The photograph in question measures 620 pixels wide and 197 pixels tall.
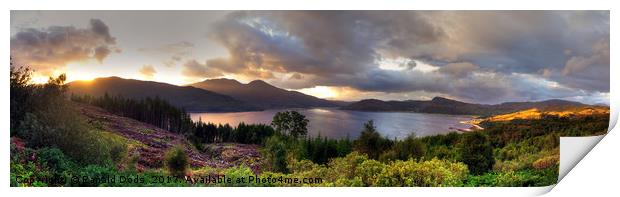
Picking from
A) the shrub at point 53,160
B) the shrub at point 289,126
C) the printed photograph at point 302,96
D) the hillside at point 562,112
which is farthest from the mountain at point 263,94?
the hillside at point 562,112

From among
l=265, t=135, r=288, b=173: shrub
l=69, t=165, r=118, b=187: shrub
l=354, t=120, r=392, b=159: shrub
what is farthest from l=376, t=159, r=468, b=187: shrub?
l=69, t=165, r=118, b=187: shrub

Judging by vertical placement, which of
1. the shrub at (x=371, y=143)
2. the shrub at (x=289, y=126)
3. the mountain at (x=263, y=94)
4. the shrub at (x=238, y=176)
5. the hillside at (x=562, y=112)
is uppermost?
the mountain at (x=263, y=94)

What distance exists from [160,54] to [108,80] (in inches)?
28.9

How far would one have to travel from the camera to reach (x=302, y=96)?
34.4ft

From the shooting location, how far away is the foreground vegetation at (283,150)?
10.3 m

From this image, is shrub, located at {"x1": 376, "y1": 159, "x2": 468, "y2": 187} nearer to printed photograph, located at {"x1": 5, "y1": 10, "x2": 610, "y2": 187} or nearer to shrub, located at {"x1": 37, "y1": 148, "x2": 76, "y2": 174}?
printed photograph, located at {"x1": 5, "y1": 10, "x2": 610, "y2": 187}

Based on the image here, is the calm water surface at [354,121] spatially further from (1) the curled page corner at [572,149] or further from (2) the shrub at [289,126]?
(1) the curled page corner at [572,149]

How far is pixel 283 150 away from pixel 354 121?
38.9 inches

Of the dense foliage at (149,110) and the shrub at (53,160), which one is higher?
the dense foliage at (149,110)

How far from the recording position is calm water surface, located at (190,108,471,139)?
34.2 feet

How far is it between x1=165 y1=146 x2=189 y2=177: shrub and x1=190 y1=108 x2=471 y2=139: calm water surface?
52 centimetres

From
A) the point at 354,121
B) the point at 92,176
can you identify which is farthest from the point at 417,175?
the point at 92,176

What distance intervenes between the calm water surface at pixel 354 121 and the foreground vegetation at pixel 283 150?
9cm
